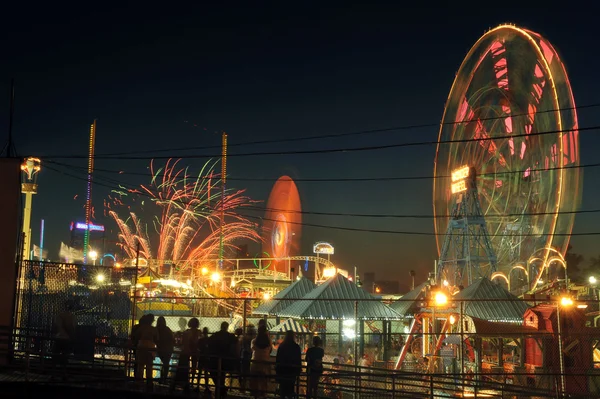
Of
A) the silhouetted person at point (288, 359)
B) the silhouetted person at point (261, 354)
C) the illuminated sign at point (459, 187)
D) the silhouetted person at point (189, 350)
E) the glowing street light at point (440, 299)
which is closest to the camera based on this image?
the silhouetted person at point (288, 359)

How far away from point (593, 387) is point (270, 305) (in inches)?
491

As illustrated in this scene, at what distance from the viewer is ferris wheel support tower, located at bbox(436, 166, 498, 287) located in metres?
40.7

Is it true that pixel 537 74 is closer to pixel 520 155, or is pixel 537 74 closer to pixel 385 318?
pixel 520 155

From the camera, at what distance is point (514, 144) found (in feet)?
124

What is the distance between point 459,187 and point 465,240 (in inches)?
128

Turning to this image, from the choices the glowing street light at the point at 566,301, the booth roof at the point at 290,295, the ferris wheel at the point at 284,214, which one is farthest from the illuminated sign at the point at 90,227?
the glowing street light at the point at 566,301

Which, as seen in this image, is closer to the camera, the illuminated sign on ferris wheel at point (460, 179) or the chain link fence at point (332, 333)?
the chain link fence at point (332, 333)

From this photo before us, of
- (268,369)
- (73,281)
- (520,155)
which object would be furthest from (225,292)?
(268,369)

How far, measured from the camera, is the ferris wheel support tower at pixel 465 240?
40656mm

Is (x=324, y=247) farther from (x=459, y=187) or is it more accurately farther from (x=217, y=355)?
(x=217, y=355)

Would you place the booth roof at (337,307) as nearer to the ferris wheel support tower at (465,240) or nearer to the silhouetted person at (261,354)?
the silhouetted person at (261,354)

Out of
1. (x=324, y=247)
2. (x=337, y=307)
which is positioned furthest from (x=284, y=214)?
(x=337, y=307)

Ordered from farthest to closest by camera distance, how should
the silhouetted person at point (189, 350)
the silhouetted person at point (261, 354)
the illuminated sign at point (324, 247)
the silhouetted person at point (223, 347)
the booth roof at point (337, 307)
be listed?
1. the illuminated sign at point (324, 247)
2. the booth roof at point (337, 307)
3. the silhouetted person at point (223, 347)
4. the silhouetted person at point (189, 350)
5. the silhouetted person at point (261, 354)

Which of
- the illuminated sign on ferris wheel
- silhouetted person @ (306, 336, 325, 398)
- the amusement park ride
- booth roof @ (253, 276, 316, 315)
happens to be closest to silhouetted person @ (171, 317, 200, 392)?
silhouetted person @ (306, 336, 325, 398)
